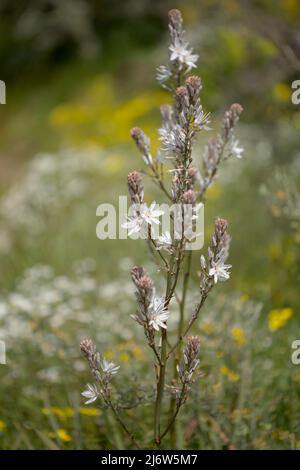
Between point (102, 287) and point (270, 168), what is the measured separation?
1960mm

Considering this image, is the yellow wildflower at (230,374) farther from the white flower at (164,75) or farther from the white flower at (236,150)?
the white flower at (164,75)

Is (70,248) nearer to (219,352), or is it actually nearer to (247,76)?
(247,76)

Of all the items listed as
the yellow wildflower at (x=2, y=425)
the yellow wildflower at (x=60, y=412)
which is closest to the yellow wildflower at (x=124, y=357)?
the yellow wildflower at (x=60, y=412)

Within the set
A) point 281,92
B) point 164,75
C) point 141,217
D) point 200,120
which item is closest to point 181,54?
point 164,75

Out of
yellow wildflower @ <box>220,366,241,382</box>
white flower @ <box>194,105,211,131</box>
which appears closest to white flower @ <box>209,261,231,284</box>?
white flower @ <box>194,105,211,131</box>

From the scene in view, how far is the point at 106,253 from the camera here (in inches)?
176

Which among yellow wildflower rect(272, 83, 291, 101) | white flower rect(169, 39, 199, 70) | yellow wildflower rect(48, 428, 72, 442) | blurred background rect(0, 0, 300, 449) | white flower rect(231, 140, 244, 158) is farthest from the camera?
yellow wildflower rect(272, 83, 291, 101)

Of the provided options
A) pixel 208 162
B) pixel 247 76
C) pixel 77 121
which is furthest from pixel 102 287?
pixel 77 121

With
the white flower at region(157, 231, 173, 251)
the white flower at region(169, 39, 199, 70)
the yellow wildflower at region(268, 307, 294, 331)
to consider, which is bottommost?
the white flower at region(157, 231, 173, 251)

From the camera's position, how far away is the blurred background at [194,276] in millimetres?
2271

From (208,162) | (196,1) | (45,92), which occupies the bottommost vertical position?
(208,162)

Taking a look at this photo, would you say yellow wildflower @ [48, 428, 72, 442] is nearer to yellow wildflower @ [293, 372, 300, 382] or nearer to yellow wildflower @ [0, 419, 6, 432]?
yellow wildflower @ [0, 419, 6, 432]

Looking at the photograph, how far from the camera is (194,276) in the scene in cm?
352

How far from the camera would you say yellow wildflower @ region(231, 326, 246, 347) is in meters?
2.59
